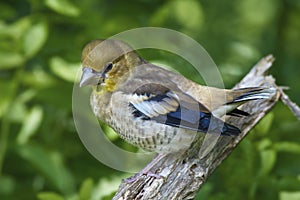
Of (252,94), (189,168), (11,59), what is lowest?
(189,168)

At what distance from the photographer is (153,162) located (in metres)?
4.55

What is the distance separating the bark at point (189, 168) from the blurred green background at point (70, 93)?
0.62ft

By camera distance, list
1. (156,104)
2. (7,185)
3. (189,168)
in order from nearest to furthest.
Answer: (189,168) → (156,104) → (7,185)

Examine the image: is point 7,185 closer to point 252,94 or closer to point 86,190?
→ point 86,190

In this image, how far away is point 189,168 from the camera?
427cm

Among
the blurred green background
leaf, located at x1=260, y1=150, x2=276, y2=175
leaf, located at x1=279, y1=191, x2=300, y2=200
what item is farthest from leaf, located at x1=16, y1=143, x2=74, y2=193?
leaf, located at x1=279, y1=191, x2=300, y2=200

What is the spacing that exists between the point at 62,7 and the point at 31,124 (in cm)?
102

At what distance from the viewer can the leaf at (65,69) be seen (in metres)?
5.41

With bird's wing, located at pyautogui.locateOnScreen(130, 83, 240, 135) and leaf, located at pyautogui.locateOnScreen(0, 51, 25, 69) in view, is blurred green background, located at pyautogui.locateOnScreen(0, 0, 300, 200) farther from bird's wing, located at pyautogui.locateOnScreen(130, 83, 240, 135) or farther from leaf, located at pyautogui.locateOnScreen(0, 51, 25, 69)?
bird's wing, located at pyautogui.locateOnScreen(130, 83, 240, 135)

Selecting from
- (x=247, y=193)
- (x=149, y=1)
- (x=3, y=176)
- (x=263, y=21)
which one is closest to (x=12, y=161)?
(x=3, y=176)

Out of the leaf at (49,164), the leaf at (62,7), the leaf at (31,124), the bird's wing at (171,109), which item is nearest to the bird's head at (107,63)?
the bird's wing at (171,109)


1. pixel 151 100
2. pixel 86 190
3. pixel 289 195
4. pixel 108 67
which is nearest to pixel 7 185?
pixel 86 190

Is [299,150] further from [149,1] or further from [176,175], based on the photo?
[149,1]

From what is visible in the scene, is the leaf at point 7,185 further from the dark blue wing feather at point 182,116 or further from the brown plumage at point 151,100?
the dark blue wing feather at point 182,116
